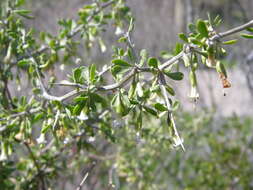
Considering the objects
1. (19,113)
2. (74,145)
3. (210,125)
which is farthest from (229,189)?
(19,113)

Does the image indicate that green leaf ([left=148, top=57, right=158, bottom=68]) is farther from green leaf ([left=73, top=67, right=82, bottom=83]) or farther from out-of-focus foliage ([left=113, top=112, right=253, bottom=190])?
out-of-focus foliage ([left=113, top=112, right=253, bottom=190])

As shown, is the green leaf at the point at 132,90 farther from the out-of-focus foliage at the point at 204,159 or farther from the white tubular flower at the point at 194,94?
the out-of-focus foliage at the point at 204,159

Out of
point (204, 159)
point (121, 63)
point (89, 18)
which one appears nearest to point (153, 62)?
point (121, 63)

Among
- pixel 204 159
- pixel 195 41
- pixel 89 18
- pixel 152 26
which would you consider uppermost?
pixel 152 26

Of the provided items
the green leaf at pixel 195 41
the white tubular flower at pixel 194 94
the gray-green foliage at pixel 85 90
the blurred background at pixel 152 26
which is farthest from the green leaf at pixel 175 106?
the blurred background at pixel 152 26

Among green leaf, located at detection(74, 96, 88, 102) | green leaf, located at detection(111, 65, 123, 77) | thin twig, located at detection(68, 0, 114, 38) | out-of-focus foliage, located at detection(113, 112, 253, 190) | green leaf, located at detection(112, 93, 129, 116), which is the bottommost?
out-of-focus foliage, located at detection(113, 112, 253, 190)

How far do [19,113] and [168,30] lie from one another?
256 inches

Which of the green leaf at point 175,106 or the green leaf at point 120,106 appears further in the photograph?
the green leaf at point 175,106

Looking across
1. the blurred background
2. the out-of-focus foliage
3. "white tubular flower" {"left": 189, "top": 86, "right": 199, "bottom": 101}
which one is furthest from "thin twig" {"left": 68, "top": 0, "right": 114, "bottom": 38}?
the blurred background

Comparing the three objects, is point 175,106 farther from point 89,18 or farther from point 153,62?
point 89,18

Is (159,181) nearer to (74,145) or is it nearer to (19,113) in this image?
(74,145)

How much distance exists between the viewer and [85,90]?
1.02 metres

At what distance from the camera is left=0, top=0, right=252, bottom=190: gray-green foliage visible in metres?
0.95

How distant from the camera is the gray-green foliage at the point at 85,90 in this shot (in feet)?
3.11
